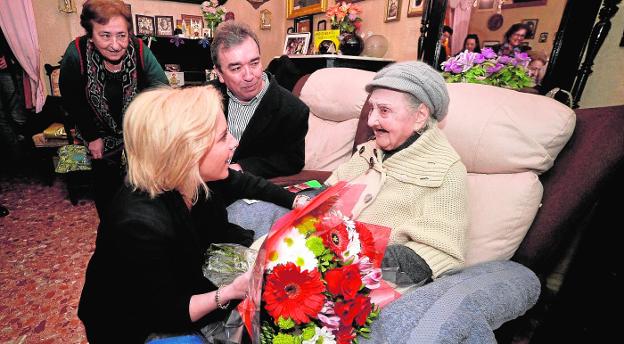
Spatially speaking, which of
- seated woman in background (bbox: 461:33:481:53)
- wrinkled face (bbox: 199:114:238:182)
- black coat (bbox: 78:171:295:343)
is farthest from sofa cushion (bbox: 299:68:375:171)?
black coat (bbox: 78:171:295:343)

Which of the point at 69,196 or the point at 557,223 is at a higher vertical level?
the point at 557,223

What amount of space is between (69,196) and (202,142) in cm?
305

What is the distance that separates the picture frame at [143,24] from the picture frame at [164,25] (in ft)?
0.30

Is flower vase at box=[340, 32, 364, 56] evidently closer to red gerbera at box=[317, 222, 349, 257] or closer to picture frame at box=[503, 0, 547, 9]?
picture frame at box=[503, 0, 547, 9]

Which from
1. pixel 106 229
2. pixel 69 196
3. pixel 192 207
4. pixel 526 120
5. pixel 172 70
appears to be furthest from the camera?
pixel 172 70

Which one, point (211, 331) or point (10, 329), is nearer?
point (211, 331)

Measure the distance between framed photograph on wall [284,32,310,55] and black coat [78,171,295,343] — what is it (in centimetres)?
368

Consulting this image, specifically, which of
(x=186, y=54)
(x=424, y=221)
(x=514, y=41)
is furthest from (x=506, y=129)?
(x=186, y=54)

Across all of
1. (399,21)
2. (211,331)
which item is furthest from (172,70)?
(211,331)

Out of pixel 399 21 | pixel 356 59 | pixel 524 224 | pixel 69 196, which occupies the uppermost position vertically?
pixel 399 21

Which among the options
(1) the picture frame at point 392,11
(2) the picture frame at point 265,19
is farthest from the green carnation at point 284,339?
(2) the picture frame at point 265,19

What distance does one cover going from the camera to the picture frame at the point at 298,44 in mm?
4121

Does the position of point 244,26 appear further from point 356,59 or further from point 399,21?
point 399,21

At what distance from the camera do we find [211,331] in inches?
33.9
